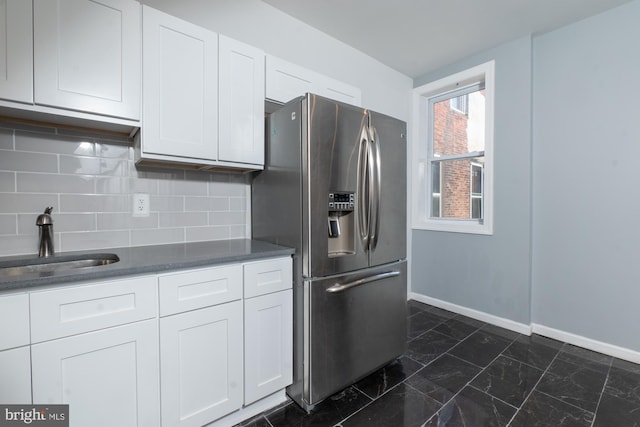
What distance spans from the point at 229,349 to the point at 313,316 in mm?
463

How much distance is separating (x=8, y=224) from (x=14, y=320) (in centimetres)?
68

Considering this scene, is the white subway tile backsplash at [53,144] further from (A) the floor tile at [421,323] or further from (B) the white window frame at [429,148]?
(B) the white window frame at [429,148]

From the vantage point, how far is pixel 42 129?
1.47 m

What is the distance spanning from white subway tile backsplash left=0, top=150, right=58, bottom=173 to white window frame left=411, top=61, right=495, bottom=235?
3.21 m

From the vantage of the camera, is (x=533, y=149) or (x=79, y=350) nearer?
(x=79, y=350)

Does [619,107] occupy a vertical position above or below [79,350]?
above

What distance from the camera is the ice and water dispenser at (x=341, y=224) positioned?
5.81 feet

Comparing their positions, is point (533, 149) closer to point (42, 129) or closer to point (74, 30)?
point (74, 30)

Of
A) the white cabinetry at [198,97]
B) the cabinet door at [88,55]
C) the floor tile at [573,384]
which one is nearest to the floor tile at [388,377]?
the floor tile at [573,384]

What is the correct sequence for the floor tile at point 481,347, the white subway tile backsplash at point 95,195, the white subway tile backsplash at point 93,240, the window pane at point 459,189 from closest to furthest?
the white subway tile backsplash at point 95,195 < the white subway tile backsplash at point 93,240 < the floor tile at point 481,347 < the window pane at point 459,189

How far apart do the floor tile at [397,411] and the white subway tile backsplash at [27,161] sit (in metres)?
2.04

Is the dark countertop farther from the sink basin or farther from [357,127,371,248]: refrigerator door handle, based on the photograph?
[357,127,371,248]: refrigerator door handle

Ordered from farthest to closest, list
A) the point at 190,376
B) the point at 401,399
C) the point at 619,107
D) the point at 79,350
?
the point at 619,107 < the point at 401,399 < the point at 190,376 < the point at 79,350

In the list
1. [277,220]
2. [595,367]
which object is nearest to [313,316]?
[277,220]
